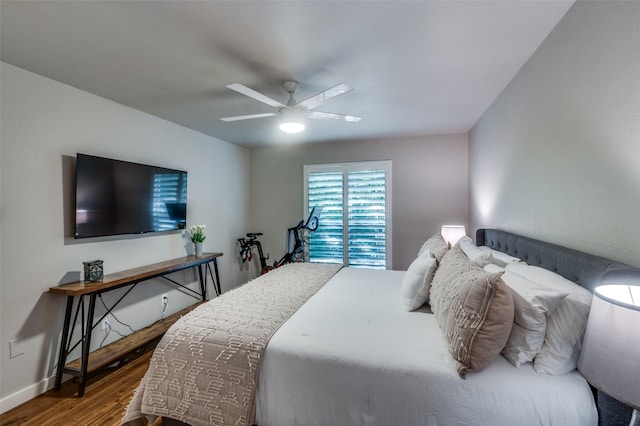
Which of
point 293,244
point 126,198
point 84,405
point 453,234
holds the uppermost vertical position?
point 126,198

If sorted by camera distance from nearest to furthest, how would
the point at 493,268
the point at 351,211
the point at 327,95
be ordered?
the point at 493,268
the point at 327,95
the point at 351,211

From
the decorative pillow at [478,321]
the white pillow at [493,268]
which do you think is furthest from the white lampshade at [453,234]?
the decorative pillow at [478,321]

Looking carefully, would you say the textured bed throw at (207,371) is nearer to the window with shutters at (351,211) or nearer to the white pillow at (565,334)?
the white pillow at (565,334)

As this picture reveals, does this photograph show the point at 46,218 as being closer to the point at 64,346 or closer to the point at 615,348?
the point at 64,346

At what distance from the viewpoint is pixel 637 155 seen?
1.04 meters

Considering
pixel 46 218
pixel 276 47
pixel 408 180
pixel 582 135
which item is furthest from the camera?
pixel 408 180

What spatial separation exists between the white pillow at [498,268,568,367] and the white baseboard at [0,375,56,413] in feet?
10.6

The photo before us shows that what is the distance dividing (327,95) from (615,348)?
77.6 inches

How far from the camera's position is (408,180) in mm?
4160

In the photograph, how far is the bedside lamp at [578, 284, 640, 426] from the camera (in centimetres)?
71

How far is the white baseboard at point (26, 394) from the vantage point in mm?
1920

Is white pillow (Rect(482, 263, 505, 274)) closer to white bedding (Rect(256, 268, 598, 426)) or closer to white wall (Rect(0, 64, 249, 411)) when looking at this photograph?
white bedding (Rect(256, 268, 598, 426))

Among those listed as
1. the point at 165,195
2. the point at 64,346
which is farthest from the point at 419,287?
the point at 165,195

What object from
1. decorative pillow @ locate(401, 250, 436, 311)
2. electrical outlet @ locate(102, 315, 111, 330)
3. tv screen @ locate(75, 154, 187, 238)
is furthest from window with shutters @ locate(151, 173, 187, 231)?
decorative pillow @ locate(401, 250, 436, 311)
